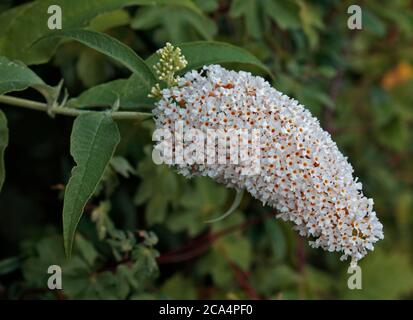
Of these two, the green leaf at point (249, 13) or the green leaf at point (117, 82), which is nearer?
the green leaf at point (117, 82)

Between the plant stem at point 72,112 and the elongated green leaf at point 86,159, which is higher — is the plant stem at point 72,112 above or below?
above

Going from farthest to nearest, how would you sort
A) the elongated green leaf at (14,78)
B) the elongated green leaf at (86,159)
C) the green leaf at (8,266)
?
1. the green leaf at (8,266)
2. the elongated green leaf at (14,78)
3. the elongated green leaf at (86,159)

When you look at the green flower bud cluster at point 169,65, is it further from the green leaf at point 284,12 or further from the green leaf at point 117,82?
the green leaf at point 284,12

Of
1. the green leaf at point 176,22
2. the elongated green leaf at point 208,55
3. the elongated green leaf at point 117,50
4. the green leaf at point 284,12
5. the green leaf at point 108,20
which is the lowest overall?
the elongated green leaf at point 117,50

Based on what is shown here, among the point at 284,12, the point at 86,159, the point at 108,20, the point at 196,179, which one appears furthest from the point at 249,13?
the point at 86,159

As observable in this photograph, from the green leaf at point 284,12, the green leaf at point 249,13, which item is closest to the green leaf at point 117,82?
the green leaf at point 249,13

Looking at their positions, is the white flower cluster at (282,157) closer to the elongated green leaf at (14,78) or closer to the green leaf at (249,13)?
the elongated green leaf at (14,78)

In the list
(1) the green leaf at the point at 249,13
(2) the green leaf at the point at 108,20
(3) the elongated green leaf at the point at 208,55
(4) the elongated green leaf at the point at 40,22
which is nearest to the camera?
(3) the elongated green leaf at the point at 208,55
